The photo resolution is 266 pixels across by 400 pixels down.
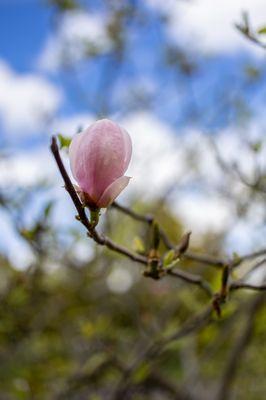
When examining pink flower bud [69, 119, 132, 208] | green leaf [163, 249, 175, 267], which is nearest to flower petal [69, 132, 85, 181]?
pink flower bud [69, 119, 132, 208]

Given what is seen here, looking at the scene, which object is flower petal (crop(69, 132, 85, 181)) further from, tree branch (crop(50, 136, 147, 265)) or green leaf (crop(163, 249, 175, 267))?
green leaf (crop(163, 249, 175, 267))

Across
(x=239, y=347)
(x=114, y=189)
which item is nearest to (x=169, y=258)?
(x=114, y=189)

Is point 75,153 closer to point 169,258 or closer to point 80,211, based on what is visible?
point 80,211

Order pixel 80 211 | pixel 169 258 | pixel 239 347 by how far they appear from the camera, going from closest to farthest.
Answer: pixel 80 211, pixel 169 258, pixel 239 347

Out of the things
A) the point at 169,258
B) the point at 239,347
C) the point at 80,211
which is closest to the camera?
the point at 80,211

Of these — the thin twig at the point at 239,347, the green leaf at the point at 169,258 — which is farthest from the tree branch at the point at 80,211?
the thin twig at the point at 239,347

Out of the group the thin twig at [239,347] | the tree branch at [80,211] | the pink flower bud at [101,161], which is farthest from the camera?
the thin twig at [239,347]

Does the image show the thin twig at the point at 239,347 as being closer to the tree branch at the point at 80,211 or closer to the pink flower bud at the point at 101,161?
the tree branch at the point at 80,211

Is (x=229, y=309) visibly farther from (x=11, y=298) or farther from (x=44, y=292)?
(x=44, y=292)
